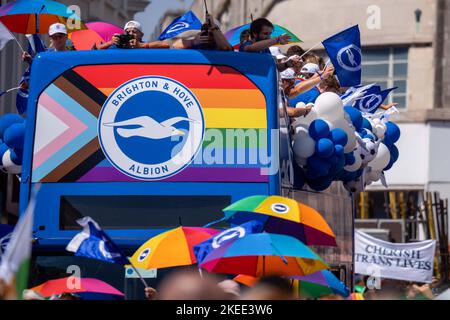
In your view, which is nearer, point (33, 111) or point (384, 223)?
point (33, 111)

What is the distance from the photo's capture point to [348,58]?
1497 centimetres

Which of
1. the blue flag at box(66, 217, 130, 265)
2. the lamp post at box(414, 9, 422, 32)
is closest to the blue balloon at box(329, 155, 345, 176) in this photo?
the blue flag at box(66, 217, 130, 265)

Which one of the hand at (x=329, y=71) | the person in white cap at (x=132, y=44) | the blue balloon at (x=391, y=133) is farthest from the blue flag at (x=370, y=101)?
Answer: the person in white cap at (x=132, y=44)

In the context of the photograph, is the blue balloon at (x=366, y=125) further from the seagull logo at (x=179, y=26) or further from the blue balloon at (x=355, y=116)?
the seagull logo at (x=179, y=26)

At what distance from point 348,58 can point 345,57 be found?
38mm

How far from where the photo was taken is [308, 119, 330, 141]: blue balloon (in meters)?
13.4

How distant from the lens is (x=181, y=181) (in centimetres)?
1218

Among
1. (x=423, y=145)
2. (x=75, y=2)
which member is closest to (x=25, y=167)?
(x=75, y=2)

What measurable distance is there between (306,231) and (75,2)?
25.8 m

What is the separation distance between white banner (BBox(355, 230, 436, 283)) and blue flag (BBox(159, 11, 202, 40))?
5991mm

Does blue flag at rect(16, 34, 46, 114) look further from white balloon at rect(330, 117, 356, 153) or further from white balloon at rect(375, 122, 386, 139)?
white balloon at rect(375, 122, 386, 139)

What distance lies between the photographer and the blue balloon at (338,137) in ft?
44.4

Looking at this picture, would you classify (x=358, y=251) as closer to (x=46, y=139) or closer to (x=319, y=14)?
(x=46, y=139)

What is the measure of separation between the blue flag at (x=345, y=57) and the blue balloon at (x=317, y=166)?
1.76m
